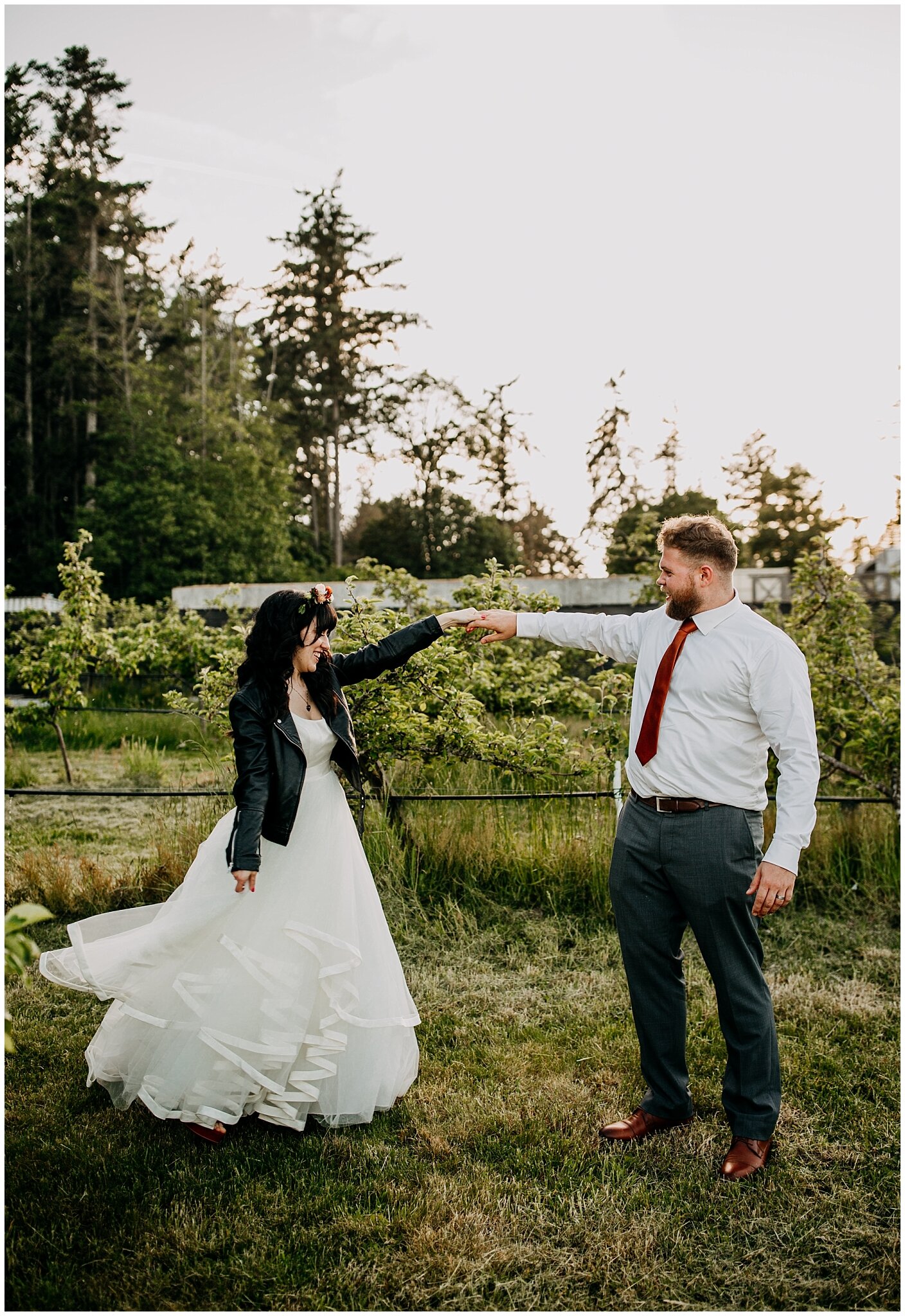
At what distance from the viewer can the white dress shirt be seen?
9.32 feet

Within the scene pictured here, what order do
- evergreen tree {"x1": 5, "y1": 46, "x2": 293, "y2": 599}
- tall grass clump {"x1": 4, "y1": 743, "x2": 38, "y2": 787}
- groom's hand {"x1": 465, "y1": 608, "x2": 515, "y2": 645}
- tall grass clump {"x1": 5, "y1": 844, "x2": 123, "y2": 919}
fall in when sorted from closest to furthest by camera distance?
groom's hand {"x1": 465, "y1": 608, "x2": 515, "y2": 645}
tall grass clump {"x1": 5, "y1": 844, "x2": 123, "y2": 919}
tall grass clump {"x1": 4, "y1": 743, "x2": 38, "y2": 787}
evergreen tree {"x1": 5, "y1": 46, "x2": 293, "y2": 599}

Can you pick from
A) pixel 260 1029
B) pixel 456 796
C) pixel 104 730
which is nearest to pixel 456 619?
pixel 260 1029

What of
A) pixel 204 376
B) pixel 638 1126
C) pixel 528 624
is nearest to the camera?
pixel 638 1126

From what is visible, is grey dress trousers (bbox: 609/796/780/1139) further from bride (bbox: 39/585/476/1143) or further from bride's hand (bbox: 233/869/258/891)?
bride's hand (bbox: 233/869/258/891)

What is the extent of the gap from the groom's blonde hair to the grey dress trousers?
0.84 m

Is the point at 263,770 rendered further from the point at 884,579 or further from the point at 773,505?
the point at 773,505

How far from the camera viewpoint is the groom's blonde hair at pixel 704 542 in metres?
3.04

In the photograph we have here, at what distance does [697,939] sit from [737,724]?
2.50 feet

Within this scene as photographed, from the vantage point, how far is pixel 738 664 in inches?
117

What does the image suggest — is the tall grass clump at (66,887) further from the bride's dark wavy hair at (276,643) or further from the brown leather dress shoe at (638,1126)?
the brown leather dress shoe at (638,1126)

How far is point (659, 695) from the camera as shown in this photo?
10.2ft

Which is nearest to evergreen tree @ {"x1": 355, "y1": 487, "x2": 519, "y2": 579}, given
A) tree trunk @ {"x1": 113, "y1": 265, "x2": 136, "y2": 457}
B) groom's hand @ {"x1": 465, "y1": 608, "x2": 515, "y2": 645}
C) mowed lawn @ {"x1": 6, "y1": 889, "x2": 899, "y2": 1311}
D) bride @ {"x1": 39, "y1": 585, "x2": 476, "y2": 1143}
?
tree trunk @ {"x1": 113, "y1": 265, "x2": 136, "y2": 457}

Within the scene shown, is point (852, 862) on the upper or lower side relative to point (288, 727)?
lower

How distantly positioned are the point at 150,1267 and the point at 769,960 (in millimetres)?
3442
